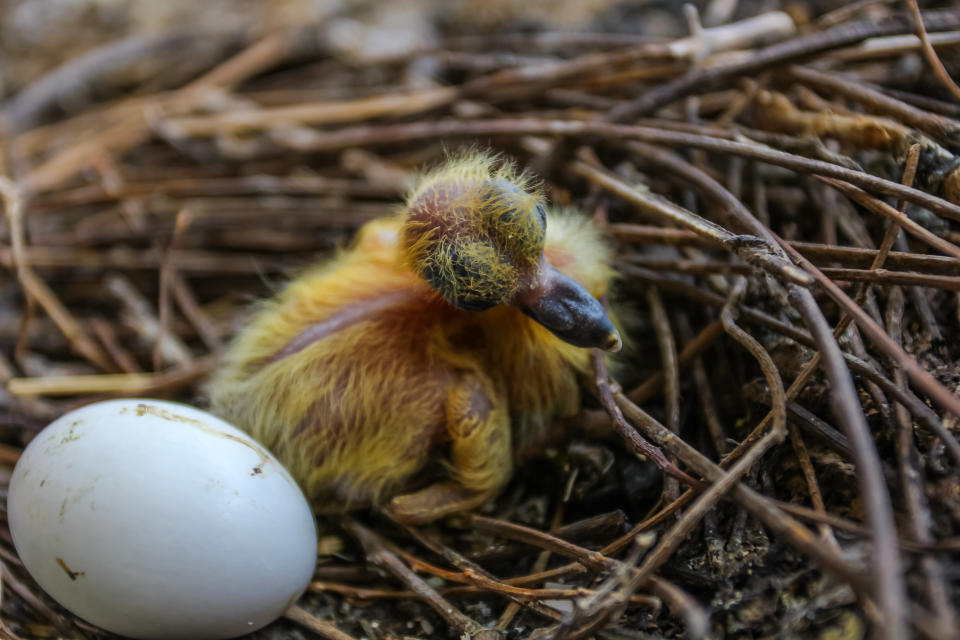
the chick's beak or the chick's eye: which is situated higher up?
the chick's eye

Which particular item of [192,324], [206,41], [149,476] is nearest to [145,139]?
[206,41]

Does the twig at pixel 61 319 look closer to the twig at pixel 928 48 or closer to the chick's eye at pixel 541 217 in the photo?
the chick's eye at pixel 541 217

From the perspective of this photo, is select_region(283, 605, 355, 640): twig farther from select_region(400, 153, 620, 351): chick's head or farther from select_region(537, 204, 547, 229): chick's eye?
select_region(537, 204, 547, 229): chick's eye

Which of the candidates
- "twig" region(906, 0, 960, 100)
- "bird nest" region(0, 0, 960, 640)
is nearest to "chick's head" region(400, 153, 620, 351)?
"bird nest" region(0, 0, 960, 640)

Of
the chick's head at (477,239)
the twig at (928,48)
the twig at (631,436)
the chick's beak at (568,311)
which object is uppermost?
the twig at (928,48)

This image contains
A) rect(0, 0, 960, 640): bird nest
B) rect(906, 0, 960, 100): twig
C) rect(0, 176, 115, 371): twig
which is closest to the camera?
rect(0, 0, 960, 640): bird nest

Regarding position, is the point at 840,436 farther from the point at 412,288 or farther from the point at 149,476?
the point at 149,476

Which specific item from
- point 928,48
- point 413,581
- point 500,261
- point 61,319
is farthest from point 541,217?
point 61,319

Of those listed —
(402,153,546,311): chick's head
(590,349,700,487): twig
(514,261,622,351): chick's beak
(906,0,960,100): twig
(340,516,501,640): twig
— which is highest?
(906,0,960,100): twig

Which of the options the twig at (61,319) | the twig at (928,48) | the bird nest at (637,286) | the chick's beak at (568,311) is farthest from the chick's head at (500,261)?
the twig at (61,319)
